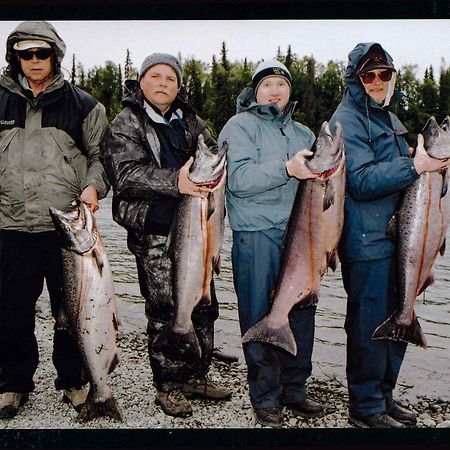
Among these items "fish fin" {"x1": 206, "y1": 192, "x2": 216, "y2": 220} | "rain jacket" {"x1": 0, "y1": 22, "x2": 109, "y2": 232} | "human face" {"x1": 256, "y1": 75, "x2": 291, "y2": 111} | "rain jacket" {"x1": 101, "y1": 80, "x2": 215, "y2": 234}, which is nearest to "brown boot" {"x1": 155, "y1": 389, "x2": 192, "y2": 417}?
"rain jacket" {"x1": 101, "y1": 80, "x2": 215, "y2": 234}

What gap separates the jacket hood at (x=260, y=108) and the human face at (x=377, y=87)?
0.54m

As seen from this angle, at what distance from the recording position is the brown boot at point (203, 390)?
472 cm

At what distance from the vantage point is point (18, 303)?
15.0ft

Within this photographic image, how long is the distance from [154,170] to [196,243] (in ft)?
1.80

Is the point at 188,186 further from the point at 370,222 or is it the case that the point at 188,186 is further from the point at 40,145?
the point at 370,222

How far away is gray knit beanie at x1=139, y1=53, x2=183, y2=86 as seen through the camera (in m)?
4.43

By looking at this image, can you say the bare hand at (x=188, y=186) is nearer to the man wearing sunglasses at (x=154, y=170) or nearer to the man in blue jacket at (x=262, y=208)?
the man wearing sunglasses at (x=154, y=170)

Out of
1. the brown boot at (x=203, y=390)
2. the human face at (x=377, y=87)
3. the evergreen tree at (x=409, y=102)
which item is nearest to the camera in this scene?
the human face at (x=377, y=87)

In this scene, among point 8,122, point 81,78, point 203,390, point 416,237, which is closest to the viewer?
point 416,237

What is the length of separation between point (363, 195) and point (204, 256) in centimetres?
111

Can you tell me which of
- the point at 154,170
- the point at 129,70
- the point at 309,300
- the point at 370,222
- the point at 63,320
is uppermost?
the point at 129,70

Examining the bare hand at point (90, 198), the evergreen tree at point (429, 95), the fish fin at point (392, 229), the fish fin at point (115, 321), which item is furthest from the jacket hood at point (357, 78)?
the fish fin at point (115, 321)

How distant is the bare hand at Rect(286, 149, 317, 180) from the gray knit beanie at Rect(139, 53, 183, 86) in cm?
99

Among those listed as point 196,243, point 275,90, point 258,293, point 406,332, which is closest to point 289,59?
point 275,90
